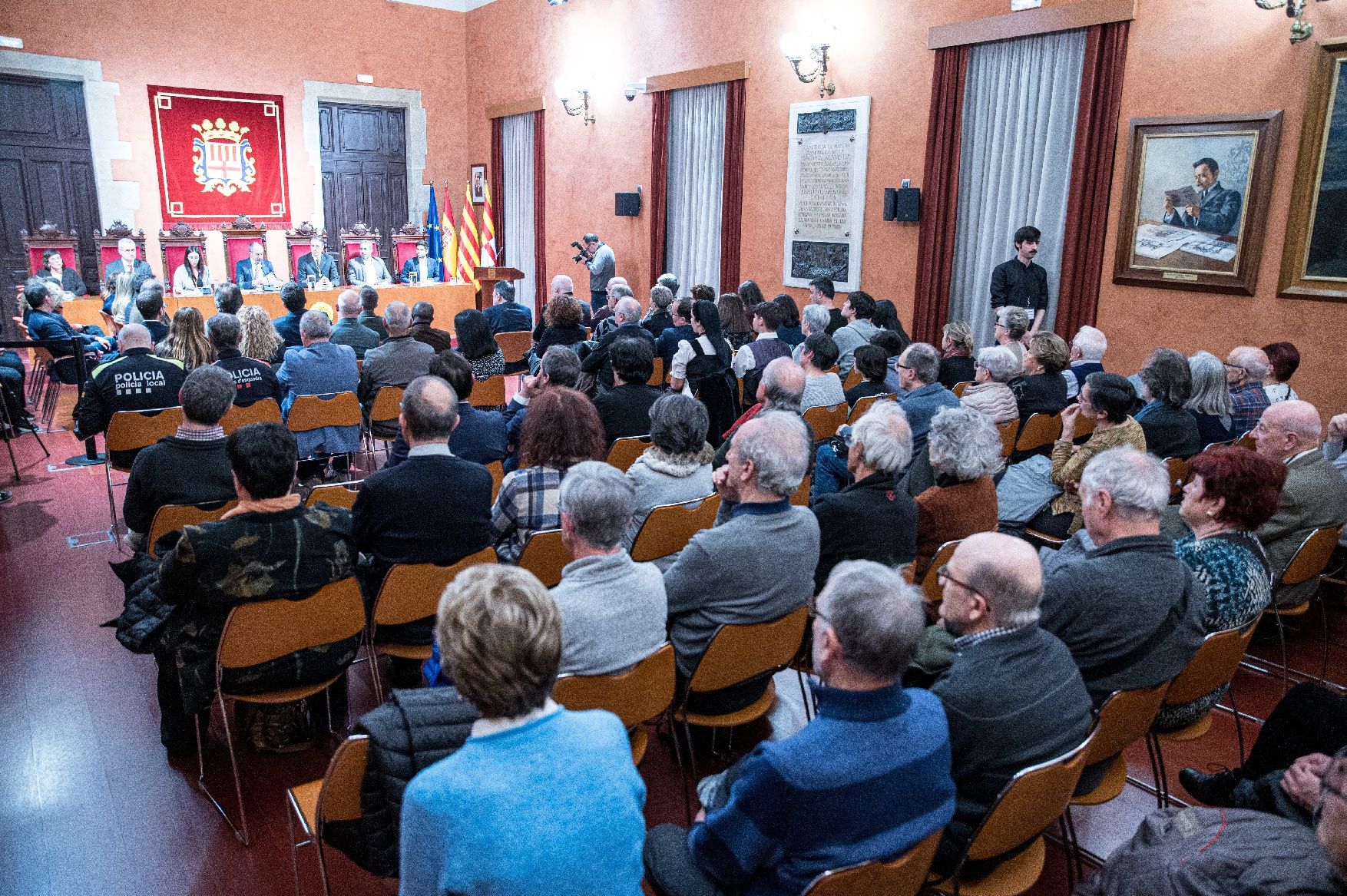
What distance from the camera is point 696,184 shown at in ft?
34.2

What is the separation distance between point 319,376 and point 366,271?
635cm

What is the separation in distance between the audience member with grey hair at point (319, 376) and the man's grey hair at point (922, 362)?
10.2 feet

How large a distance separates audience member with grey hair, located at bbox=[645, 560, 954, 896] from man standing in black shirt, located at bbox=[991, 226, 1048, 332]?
5997 millimetres

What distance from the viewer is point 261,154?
40.3 feet

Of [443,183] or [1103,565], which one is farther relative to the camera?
[443,183]

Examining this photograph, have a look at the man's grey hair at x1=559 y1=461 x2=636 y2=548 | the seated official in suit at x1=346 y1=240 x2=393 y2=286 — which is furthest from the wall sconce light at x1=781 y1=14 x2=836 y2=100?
the man's grey hair at x1=559 y1=461 x2=636 y2=548

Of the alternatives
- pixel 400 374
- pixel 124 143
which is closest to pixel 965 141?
pixel 400 374

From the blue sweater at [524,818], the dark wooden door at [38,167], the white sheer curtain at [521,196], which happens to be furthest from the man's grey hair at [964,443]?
the dark wooden door at [38,167]

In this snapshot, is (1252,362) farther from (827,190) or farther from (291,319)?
(291,319)

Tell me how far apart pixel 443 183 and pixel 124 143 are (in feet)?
13.9

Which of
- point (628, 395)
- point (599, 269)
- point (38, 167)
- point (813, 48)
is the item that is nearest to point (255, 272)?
point (38, 167)

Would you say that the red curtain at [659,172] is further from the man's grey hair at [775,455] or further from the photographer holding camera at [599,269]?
the man's grey hair at [775,455]

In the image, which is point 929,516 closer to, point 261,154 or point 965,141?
point 965,141

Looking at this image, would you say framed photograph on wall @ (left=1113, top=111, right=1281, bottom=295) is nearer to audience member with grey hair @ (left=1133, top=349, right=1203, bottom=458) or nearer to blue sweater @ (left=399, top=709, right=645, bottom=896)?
audience member with grey hair @ (left=1133, top=349, right=1203, bottom=458)
